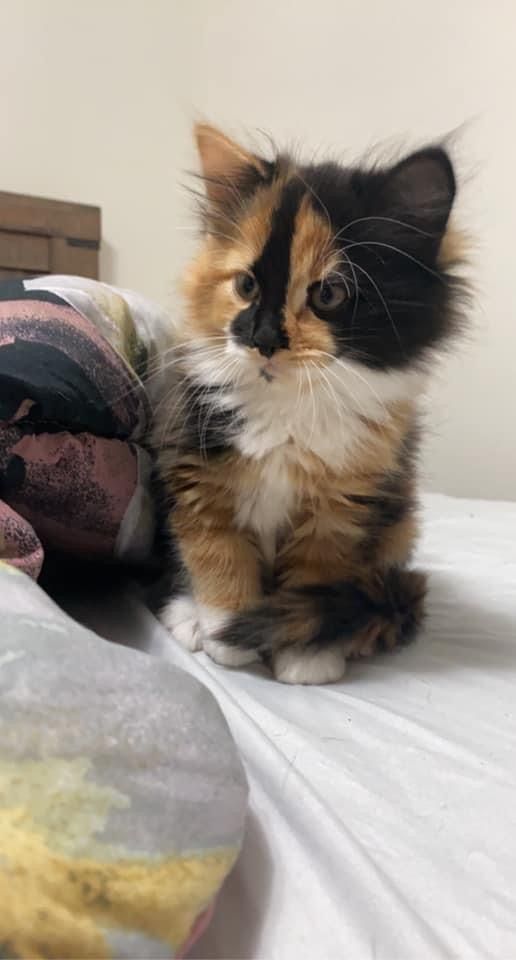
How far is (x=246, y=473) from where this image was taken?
0.90m

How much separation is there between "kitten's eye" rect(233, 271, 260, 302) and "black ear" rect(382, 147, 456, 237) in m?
0.17

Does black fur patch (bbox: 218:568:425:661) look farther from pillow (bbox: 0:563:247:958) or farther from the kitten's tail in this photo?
pillow (bbox: 0:563:247:958)

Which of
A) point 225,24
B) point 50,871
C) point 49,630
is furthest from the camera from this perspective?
point 225,24

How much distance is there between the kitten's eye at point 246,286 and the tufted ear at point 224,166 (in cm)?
14

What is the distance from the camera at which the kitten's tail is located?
0.82 meters

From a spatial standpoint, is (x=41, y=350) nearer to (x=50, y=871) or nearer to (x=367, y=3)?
(x=50, y=871)

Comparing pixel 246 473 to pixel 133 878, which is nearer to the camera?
pixel 133 878

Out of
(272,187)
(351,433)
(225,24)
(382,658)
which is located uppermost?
(225,24)

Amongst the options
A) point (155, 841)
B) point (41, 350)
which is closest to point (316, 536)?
point (41, 350)

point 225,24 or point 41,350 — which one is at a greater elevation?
point 225,24

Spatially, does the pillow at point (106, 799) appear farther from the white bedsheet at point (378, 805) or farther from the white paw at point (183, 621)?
the white paw at point (183, 621)

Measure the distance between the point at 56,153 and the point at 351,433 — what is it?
1.79 meters

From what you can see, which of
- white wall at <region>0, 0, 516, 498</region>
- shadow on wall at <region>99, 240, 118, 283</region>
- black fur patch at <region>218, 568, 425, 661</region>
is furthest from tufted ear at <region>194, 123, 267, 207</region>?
shadow on wall at <region>99, 240, 118, 283</region>

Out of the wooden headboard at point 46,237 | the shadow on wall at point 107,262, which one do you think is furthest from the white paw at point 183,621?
→ the shadow on wall at point 107,262
